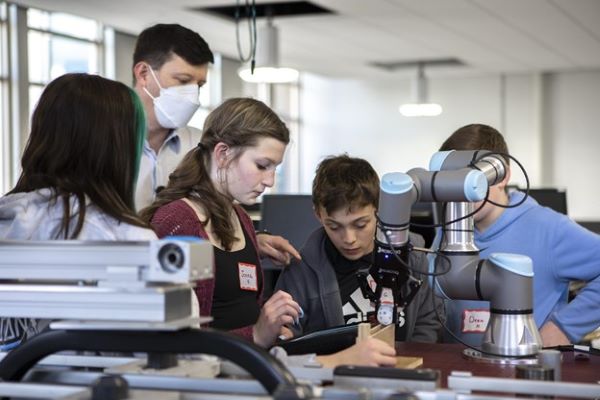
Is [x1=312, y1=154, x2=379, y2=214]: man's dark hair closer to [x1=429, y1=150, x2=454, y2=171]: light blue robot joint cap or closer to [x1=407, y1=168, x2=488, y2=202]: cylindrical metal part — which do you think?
[x1=429, y1=150, x2=454, y2=171]: light blue robot joint cap

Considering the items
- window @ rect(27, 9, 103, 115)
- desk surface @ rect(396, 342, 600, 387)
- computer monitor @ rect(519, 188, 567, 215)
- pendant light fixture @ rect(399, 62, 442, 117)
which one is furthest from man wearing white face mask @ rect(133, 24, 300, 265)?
pendant light fixture @ rect(399, 62, 442, 117)

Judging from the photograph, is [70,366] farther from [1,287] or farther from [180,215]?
[180,215]

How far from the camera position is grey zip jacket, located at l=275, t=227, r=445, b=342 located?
2.18 m

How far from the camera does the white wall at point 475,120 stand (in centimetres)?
1186

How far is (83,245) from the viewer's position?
1.03m

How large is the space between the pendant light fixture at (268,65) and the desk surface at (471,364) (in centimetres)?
493

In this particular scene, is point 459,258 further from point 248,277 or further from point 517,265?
point 248,277

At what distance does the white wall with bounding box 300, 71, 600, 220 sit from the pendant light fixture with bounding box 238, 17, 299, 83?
5642 mm

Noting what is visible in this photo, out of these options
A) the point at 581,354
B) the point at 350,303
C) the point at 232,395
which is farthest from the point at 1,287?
the point at 350,303

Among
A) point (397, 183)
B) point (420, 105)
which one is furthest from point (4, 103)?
point (397, 183)

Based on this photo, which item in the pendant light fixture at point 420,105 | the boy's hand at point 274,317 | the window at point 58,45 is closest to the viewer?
Result: the boy's hand at point 274,317

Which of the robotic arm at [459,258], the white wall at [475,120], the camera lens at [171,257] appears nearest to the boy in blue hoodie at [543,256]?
the robotic arm at [459,258]

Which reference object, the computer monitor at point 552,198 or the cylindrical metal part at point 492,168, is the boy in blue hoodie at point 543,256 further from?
the computer monitor at point 552,198

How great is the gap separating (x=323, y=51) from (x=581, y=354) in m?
8.43
